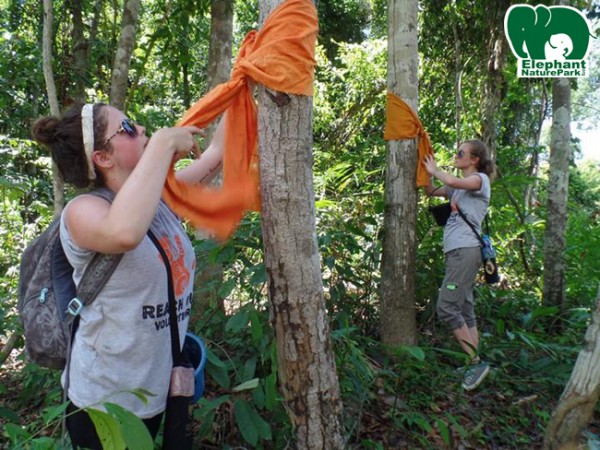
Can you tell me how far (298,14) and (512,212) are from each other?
16.0 ft

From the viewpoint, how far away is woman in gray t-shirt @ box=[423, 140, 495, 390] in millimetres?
3586

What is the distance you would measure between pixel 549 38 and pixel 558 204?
2.06 meters

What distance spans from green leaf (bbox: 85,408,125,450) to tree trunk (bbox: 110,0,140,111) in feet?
10.9

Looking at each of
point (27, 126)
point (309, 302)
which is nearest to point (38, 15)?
point (27, 126)

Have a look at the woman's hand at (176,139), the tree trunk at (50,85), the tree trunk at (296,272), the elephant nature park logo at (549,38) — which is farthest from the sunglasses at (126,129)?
the elephant nature park logo at (549,38)

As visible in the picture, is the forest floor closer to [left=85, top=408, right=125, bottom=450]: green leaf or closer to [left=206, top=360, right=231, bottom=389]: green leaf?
[left=206, top=360, right=231, bottom=389]: green leaf

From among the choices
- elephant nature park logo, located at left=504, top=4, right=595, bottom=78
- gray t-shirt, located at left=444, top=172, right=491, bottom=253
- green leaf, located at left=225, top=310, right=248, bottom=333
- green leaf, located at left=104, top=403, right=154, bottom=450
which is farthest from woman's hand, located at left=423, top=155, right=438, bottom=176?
elephant nature park logo, located at left=504, top=4, right=595, bottom=78

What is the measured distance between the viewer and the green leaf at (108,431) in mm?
999

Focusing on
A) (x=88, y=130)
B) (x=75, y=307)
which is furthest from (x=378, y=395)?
(x=88, y=130)

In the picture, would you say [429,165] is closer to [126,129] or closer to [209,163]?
[209,163]

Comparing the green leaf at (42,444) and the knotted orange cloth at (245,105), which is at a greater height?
the knotted orange cloth at (245,105)

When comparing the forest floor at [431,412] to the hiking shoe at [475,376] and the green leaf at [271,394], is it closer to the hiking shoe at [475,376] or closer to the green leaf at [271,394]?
the hiking shoe at [475,376]

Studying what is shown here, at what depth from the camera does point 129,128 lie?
4.89ft

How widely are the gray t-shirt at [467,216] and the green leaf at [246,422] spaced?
7.52 ft
